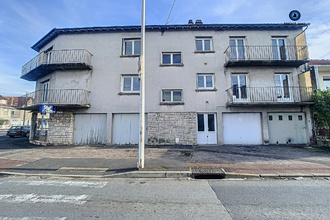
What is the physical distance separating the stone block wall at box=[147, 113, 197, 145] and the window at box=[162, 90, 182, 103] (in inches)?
46.1

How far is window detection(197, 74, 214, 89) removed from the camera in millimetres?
12180

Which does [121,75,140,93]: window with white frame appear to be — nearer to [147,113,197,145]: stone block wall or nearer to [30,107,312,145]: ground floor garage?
[30,107,312,145]: ground floor garage

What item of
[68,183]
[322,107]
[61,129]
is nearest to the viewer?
[68,183]

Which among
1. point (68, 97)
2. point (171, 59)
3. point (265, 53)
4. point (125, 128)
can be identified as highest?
point (265, 53)

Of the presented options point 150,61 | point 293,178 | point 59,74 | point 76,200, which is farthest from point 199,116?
point 59,74

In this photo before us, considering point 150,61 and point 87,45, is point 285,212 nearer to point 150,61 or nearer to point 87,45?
point 150,61

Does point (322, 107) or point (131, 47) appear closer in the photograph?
point (322, 107)

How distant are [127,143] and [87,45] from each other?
896 cm

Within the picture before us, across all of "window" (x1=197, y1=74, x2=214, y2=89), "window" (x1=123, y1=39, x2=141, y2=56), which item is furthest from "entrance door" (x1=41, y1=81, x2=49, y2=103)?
"window" (x1=197, y1=74, x2=214, y2=89)

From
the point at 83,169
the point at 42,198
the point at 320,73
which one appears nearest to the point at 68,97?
the point at 83,169

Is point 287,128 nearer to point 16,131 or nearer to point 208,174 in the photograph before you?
point 208,174

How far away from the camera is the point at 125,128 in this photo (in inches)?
475

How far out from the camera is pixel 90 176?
17.9ft

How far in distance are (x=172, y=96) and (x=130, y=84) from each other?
3.58m
